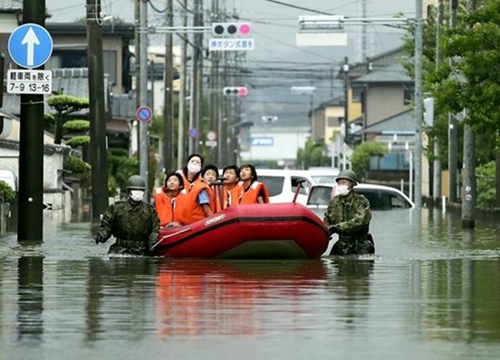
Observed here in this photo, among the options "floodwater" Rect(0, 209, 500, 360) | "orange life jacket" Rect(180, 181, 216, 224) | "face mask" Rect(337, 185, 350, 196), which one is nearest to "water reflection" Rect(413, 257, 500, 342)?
"floodwater" Rect(0, 209, 500, 360)

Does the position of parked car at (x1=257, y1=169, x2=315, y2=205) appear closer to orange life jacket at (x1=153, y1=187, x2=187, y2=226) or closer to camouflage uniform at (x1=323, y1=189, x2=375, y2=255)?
orange life jacket at (x1=153, y1=187, x2=187, y2=226)

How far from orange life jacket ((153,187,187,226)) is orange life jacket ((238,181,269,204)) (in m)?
0.82

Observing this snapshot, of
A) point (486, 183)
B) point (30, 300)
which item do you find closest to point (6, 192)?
point (30, 300)

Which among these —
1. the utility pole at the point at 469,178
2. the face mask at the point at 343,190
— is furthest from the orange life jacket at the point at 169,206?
the utility pole at the point at 469,178

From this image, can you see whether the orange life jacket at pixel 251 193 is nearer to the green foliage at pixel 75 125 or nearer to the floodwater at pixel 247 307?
the floodwater at pixel 247 307

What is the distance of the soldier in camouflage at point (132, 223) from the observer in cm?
2184

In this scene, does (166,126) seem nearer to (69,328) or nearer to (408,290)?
(408,290)

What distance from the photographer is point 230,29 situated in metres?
55.5

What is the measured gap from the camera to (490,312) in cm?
1430

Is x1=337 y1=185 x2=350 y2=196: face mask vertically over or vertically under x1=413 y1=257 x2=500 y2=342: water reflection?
over

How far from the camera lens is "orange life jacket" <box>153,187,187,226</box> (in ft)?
75.9

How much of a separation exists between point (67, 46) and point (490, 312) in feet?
203

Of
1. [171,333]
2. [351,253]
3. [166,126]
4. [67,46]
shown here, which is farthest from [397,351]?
[67,46]

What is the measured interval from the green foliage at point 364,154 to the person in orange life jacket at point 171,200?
67466 mm
